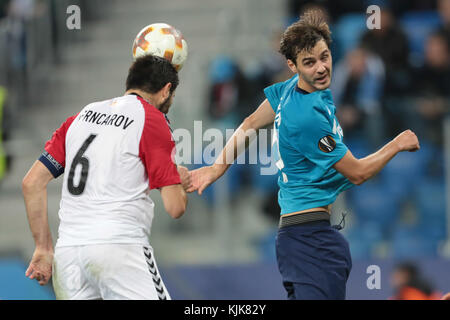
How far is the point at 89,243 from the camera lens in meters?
4.70

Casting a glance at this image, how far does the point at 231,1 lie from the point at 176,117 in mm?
3879

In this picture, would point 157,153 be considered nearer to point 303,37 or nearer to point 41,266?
point 41,266

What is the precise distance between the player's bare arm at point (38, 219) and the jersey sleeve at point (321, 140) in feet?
5.26

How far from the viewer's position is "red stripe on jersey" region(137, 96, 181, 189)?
15.5 ft

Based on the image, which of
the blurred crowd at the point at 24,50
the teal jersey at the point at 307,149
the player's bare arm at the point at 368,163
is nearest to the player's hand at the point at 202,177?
the teal jersey at the point at 307,149

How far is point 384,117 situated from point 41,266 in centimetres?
493

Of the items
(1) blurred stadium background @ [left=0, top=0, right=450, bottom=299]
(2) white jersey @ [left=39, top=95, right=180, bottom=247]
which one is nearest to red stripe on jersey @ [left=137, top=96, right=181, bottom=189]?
(2) white jersey @ [left=39, top=95, right=180, bottom=247]

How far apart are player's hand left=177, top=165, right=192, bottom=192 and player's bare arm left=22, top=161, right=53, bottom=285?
83 centimetres

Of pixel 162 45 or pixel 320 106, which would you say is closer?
pixel 320 106

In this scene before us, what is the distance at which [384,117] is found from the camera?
8922 mm

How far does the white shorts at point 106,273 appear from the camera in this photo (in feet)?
15.3

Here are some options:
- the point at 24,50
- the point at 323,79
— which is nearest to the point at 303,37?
the point at 323,79
